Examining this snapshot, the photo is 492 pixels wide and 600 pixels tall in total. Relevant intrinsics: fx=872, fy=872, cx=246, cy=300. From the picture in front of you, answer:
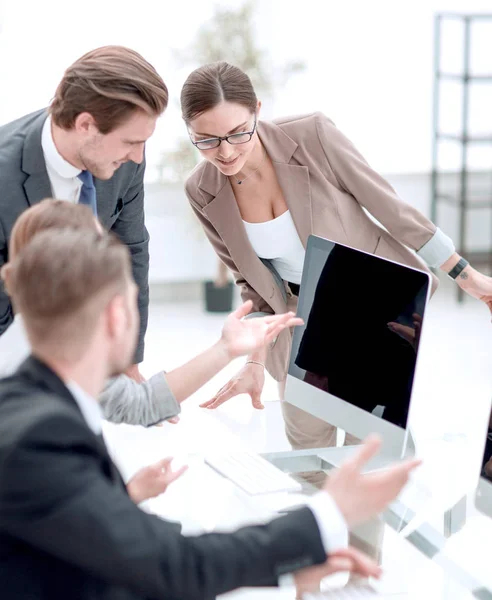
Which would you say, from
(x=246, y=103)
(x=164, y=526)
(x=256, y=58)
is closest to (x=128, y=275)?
(x=164, y=526)

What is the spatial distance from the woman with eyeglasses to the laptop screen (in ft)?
0.93

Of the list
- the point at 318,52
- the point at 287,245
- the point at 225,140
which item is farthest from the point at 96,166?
the point at 318,52

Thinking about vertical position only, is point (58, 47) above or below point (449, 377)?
above

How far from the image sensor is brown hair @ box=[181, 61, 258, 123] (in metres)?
2.16

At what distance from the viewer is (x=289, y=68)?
566 cm

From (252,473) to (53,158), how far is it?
0.90m

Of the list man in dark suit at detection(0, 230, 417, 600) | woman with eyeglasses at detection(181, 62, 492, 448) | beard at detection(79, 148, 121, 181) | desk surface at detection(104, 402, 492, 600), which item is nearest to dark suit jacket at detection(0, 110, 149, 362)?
beard at detection(79, 148, 121, 181)

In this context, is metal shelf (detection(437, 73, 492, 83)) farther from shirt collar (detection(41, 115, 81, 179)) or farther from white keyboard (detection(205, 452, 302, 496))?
white keyboard (detection(205, 452, 302, 496))

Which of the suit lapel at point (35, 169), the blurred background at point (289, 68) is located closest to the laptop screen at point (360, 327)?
the suit lapel at point (35, 169)

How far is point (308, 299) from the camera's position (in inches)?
82.0

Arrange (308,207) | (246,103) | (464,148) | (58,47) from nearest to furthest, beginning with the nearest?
(246,103) < (308,207) < (58,47) < (464,148)

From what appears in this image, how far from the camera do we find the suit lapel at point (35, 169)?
212cm

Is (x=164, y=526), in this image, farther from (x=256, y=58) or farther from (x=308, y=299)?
(x=256, y=58)

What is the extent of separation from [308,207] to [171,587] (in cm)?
142
